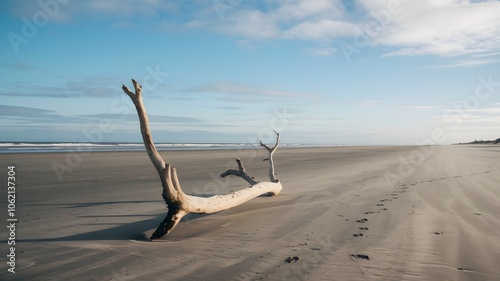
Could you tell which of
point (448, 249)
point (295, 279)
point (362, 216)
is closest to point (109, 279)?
point (295, 279)

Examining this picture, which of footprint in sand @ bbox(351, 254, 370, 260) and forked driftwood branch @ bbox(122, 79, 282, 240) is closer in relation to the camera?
footprint in sand @ bbox(351, 254, 370, 260)

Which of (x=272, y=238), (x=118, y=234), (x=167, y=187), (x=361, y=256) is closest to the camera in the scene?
(x=361, y=256)

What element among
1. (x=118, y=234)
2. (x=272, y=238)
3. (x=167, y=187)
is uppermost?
(x=167, y=187)

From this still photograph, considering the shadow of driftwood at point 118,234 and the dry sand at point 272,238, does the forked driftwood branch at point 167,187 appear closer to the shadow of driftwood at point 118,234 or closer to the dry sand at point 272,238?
the dry sand at point 272,238

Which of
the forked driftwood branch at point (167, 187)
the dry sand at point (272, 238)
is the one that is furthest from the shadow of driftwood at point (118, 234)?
the forked driftwood branch at point (167, 187)

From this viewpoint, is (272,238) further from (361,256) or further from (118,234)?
(118,234)

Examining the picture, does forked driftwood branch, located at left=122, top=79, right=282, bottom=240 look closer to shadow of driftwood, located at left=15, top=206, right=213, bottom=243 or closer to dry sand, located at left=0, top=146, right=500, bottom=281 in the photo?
dry sand, located at left=0, top=146, right=500, bottom=281

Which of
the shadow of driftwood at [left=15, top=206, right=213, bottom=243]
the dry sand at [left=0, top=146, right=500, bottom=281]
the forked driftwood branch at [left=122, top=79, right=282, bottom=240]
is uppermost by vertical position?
the forked driftwood branch at [left=122, top=79, right=282, bottom=240]

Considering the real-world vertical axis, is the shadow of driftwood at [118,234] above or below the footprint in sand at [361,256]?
below

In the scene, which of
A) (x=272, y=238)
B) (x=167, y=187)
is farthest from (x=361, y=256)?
(x=167, y=187)

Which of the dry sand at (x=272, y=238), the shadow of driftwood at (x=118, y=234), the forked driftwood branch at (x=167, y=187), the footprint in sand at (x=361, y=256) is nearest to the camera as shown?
the dry sand at (x=272, y=238)

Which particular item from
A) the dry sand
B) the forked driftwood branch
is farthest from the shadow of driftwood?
the forked driftwood branch

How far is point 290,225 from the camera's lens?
6.29m

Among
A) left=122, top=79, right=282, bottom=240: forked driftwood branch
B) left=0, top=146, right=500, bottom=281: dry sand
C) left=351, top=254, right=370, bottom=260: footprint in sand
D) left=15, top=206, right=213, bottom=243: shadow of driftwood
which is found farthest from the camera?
left=15, top=206, right=213, bottom=243: shadow of driftwood
